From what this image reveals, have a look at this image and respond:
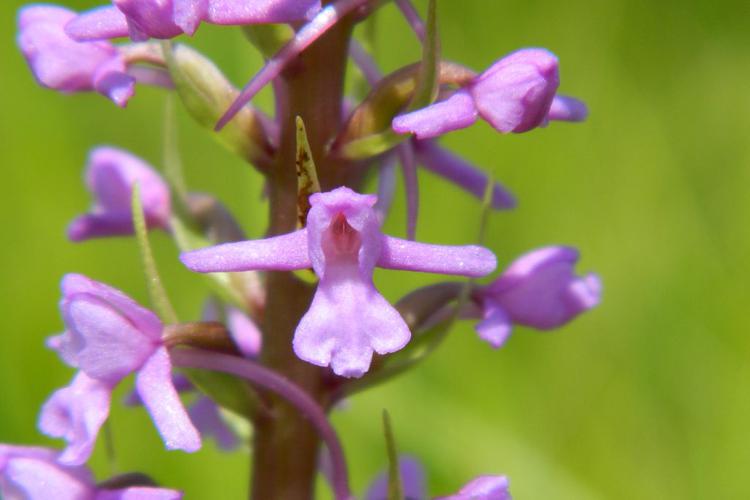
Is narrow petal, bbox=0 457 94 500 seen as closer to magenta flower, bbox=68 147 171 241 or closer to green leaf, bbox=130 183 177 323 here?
green leaf, bbox=130 183 177 323

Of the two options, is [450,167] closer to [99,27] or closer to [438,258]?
[438,258]

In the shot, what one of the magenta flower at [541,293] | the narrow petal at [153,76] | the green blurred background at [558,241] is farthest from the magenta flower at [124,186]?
the green blurred background at [558,241]

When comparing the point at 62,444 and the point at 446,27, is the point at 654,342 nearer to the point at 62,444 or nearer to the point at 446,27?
the point at 446,27

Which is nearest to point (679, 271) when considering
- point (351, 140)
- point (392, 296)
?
point (392, 296)

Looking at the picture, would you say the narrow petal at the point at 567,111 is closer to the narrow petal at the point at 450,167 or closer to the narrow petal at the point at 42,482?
the narrow petal at the point at 450,167

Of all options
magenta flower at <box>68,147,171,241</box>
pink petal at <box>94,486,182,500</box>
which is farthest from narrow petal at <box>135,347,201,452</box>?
magenta flower at <box>68,147,171,241</box>

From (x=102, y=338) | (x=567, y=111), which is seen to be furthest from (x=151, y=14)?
(x=567, y=111)
